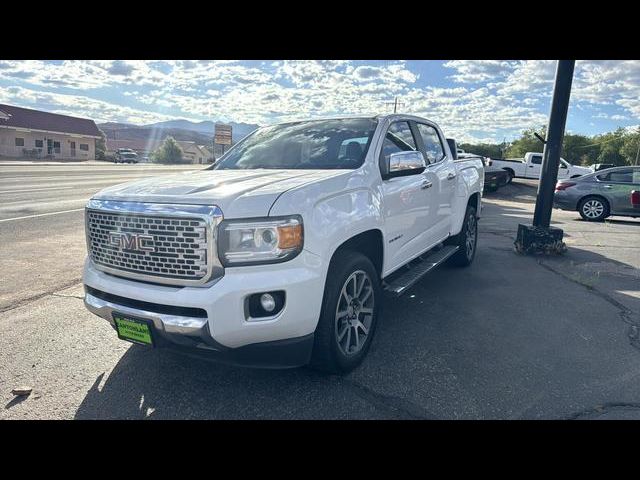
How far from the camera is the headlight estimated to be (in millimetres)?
2547

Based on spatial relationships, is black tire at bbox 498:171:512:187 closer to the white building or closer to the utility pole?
the utility pole

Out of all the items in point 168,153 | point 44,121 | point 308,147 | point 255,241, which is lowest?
point 255,241

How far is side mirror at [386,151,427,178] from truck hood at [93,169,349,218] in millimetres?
460

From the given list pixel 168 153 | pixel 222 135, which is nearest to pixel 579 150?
pixel 222 135

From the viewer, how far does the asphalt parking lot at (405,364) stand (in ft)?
9.06

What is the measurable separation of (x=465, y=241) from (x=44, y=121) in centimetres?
5933

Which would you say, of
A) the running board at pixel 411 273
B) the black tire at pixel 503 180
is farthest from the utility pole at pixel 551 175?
the black tire at pixel 503 180

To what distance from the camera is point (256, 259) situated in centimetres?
257

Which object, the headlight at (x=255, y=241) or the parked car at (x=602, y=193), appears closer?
the headlight at (x=255, y=241)

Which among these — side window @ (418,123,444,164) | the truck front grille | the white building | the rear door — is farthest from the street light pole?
the white building

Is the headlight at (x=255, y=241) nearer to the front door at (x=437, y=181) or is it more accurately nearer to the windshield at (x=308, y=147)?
the windshield at (x=308, y=147)

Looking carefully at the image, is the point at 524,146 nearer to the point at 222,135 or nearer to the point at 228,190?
the point at 222,135
